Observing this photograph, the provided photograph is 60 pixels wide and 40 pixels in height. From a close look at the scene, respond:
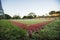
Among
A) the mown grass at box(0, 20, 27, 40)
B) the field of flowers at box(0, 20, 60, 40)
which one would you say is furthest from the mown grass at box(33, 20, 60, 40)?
the mown grass at box(0, 20, 27, 40)

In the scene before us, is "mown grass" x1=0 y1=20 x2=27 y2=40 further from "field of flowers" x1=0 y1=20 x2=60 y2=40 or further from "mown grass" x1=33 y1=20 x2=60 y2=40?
"mown grass" x1=33 y1=20 x2=60 y2=40

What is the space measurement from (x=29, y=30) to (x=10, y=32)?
0.30 meters

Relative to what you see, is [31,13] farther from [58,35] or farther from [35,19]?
[58,35]

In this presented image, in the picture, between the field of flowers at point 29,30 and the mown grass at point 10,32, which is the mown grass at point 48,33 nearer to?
the field of flowers at point 29,30

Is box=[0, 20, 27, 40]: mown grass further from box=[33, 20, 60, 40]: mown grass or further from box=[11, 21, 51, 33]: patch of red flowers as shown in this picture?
box=[33, 20, 60, 40]: mown grass

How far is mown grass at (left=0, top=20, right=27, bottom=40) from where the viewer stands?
219 centimetres

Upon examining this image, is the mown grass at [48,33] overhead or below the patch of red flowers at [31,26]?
below

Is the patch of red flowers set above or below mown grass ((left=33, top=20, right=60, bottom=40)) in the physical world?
above

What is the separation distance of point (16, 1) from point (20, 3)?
72mm

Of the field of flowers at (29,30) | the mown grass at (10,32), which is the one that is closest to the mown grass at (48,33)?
the field of flowers at (29,30)

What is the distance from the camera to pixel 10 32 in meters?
2.20

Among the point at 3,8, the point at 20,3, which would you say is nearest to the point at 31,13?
the point at 20,3

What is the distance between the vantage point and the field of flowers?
220 centimetres

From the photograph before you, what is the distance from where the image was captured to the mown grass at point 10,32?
7.20ft
